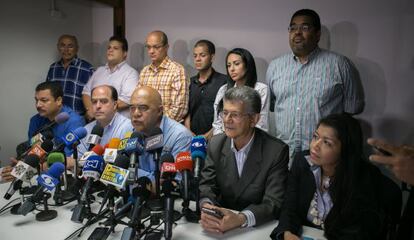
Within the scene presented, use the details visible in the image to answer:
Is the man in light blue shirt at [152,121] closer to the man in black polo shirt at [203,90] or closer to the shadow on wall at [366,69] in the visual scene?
the man in black polo shirt at [203,90]

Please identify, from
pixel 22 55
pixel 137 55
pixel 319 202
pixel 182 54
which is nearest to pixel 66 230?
pixel 319 202

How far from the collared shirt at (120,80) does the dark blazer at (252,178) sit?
192 cm

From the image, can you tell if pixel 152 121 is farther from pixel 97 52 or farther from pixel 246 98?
pixel 97 52

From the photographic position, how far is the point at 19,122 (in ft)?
13.9

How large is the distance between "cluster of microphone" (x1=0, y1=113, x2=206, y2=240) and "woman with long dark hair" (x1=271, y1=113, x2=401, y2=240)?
52cm

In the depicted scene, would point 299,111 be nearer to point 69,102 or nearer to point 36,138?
point 36,138

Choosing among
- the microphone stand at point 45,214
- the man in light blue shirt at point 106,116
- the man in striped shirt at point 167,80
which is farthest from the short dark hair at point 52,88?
the microphone stand at point 45,214

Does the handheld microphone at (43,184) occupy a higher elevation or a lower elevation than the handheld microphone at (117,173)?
lower

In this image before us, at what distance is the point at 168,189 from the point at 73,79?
311cm

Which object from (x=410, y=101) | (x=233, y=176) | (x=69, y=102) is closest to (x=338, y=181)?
(x=233, y=176)

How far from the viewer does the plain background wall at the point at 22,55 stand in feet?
13.0

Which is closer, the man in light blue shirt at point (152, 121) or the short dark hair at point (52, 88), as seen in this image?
the man in light blue shirt at point (152, 121)

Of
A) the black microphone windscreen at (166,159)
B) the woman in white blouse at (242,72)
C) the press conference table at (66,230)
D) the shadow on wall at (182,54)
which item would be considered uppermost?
the shadow on wall at (182,54)

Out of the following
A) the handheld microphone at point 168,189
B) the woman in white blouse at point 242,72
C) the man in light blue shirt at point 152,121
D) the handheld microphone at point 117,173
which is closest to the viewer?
the handheld microphone at point 168,189
